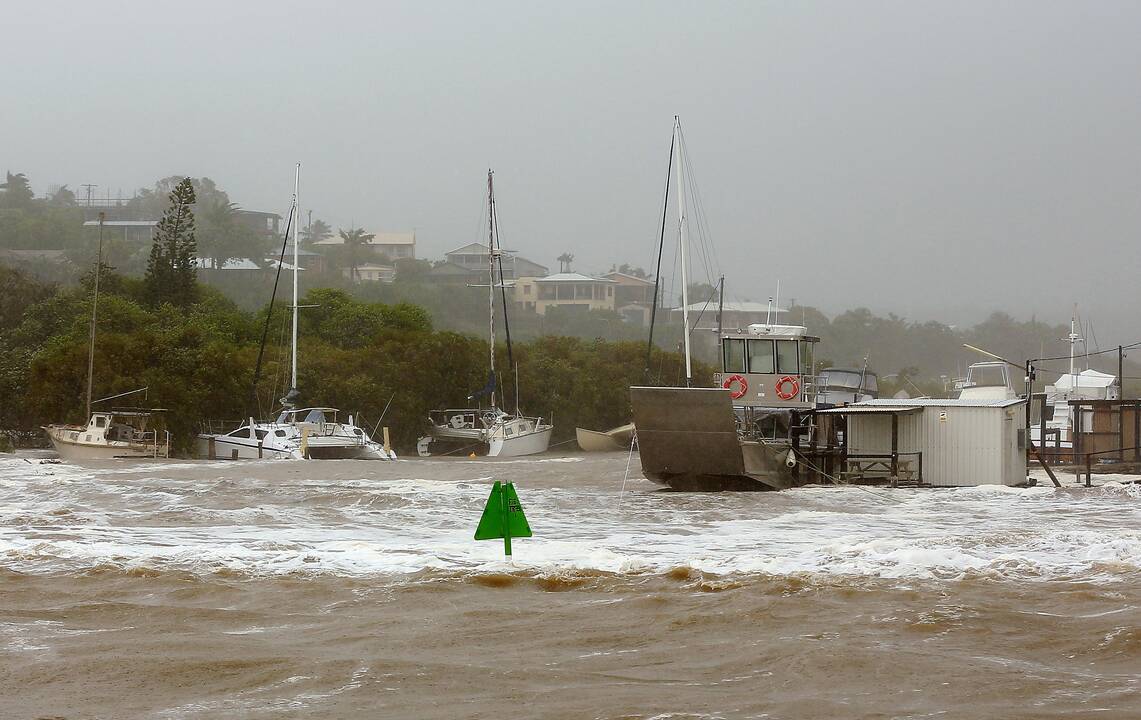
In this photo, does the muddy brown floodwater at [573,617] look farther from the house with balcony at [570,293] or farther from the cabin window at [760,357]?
the house with balcony at [570,293]

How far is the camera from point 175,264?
263 ft

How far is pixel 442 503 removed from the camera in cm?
2820

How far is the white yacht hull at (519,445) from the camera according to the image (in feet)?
201

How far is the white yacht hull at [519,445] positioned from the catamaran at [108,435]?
630 inches

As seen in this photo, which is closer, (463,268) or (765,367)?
(765,367)

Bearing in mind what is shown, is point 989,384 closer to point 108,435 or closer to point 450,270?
point 108,435

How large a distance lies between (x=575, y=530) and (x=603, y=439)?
4521cm

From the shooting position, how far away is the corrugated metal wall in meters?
30.5

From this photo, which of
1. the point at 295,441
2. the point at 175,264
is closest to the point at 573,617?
the point at 295,441

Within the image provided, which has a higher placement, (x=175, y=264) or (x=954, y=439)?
(x=175, y=264)

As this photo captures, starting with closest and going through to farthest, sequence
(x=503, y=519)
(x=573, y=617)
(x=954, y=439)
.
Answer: (x=573, y=617), (x=503, y=519), (x=954, y=439)

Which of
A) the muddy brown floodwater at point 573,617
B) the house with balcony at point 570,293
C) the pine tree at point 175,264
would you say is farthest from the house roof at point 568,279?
the muddy brown floodwater at point 573,617

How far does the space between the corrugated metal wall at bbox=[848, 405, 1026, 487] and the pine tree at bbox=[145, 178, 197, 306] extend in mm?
58555

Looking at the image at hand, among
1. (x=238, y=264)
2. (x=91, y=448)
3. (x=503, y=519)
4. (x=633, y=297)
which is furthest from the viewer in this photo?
(x=633, y=297)
